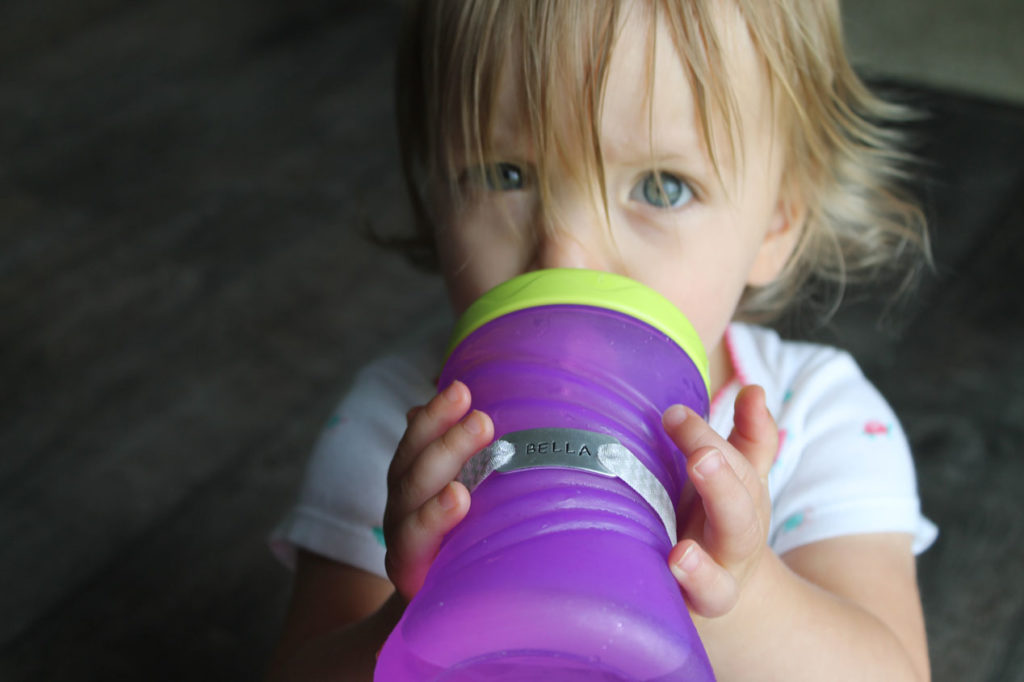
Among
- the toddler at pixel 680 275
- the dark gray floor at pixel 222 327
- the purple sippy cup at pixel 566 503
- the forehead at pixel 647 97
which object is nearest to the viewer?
the purple sippy cup at pixel 566 503

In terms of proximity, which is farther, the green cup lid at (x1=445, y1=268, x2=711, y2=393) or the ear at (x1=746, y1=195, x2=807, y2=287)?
the ear at (x1=746, y1=195, x2=807, y2=287)

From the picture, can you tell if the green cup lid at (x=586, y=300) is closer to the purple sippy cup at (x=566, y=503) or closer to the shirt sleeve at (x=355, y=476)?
the purple sippy cup at (x=566, y=503)

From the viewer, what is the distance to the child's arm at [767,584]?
0.58m

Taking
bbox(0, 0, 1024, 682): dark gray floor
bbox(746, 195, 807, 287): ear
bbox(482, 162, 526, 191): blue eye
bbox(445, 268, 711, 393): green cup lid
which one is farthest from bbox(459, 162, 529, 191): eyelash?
bbox(0, 0, 1024, 682): dark gray floor

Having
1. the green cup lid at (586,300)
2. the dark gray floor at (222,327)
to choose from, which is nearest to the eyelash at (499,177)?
the green cup lid at (586,300)

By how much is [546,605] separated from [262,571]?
0.88 meters

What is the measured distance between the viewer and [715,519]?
599 mm

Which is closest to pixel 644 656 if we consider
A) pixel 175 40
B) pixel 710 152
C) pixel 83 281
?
pixel 710 152

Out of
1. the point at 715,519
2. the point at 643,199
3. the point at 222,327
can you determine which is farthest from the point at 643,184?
the point at 222,327

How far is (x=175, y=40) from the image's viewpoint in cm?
249

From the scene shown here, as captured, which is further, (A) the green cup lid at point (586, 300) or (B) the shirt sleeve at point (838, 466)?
(B) the shirt sleeve at point (838, 466)

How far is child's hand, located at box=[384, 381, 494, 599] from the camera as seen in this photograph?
1.90 ft

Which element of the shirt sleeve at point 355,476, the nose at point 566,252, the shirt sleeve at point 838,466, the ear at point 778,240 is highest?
the nose at point 566,252

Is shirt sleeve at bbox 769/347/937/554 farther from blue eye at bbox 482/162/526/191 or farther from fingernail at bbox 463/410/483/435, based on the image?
fingernail at bbox 463/410/483/435
